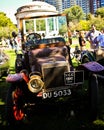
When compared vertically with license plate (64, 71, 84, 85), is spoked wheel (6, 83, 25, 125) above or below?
below

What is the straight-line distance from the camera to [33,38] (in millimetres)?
10859

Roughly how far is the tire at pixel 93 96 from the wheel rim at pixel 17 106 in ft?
4.60

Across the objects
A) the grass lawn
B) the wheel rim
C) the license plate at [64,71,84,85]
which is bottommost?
the grass lawn

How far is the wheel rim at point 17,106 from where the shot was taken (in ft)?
23.7

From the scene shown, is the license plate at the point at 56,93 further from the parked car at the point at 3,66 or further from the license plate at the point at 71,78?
the parked car at the point at 3,66

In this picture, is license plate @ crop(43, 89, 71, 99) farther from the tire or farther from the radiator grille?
the tire

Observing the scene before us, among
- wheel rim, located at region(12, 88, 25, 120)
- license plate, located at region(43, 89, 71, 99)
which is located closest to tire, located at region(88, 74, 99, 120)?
license plate, located at region(43, 89, 71, 99)

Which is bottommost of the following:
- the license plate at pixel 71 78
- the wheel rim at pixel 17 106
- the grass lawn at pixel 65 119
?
the grass lawn at pixel 65 119

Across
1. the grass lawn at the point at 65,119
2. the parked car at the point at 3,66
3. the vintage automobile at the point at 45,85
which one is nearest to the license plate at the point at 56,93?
the vintage automobile at the point at 45,85

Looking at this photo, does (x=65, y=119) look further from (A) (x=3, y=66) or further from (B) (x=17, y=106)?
(A) (x=3, y=66)

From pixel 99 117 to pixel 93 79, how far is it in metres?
0.84

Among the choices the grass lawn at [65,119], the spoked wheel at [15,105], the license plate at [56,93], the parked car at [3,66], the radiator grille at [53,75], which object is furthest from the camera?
the parked car at [3,66]

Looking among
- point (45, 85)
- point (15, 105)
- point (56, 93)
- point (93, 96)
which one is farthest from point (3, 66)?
point (93, 96)

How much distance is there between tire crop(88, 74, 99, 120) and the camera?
7.16 meters
